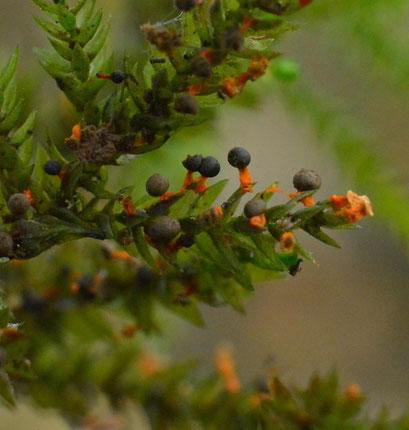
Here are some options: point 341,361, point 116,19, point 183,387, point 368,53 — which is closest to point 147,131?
point 183,387

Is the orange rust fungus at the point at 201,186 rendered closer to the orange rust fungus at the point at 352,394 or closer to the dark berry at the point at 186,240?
the dark berry at the point at 186,240

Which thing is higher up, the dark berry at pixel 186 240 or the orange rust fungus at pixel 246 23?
the orange rust fungus at pixel 246 23

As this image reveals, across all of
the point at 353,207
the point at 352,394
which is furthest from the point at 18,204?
the point at 352,394

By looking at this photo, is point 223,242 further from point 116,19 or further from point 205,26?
point 116,19

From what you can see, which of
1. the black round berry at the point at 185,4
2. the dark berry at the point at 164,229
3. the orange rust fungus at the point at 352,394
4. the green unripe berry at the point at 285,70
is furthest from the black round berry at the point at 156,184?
the green unripe berry at the point at 285,70

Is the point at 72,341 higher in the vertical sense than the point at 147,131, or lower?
lower

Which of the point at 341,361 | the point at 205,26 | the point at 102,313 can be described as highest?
the point at 205,26

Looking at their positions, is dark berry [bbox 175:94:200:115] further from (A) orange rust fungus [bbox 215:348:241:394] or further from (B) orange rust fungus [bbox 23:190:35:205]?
(A) orange rust fungus [bbox 215:348:241:394]

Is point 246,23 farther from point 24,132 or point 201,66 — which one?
point 24,132
